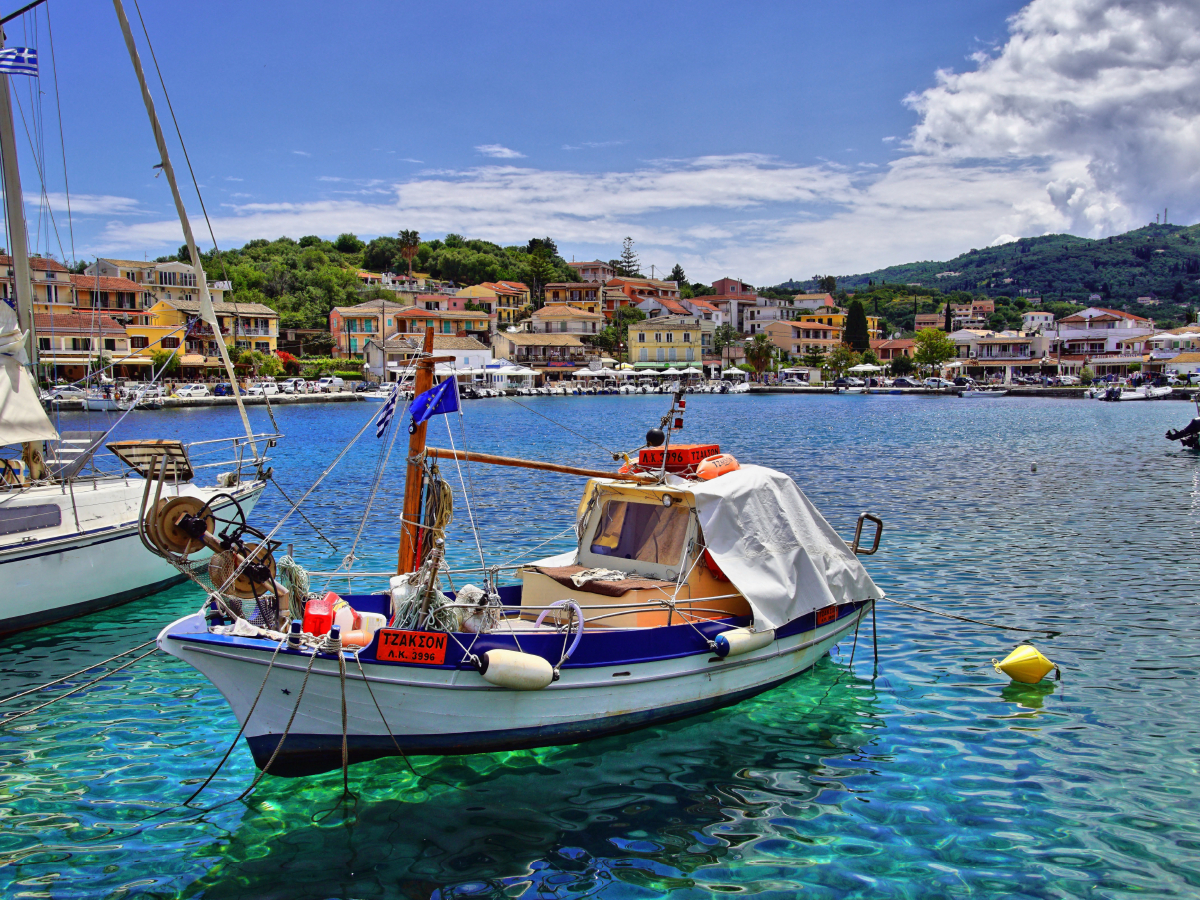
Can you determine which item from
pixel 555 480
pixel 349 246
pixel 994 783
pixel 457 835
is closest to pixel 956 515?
pixel 555 480

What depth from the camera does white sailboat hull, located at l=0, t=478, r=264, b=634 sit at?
43.2 feet

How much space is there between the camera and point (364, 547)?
1933 centimetres

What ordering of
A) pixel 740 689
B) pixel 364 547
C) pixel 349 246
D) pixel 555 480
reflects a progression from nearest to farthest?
1. pixel 740 689
2. pixel 364 547
3. pixel 555 480
4. pixel 349 246

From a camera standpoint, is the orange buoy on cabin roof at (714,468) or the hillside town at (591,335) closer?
the orange buoy on cabin roof at (714,468)

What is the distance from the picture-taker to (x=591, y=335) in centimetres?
12419

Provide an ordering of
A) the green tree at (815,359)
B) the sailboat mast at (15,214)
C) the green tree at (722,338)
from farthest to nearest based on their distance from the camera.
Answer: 1. the green tree at (722,338)
2. the green tree at (815,359)
3. the sailboat mast at (15,214)

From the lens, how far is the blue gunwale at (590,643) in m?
7.99

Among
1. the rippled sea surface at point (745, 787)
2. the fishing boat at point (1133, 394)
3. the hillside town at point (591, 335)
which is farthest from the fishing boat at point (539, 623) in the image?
the fishing boat at point (1133, 394)

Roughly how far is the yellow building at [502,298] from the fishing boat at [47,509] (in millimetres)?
110712

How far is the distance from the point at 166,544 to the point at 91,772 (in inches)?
101

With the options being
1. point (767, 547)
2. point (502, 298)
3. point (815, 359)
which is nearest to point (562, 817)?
point (767, 547)

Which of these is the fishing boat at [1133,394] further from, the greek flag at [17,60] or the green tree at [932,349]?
the greek flag at [17,60]

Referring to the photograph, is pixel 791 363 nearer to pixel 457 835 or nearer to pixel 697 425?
pixel 697 425

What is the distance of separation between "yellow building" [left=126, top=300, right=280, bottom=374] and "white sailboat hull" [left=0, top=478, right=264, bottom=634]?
80.1 metres
